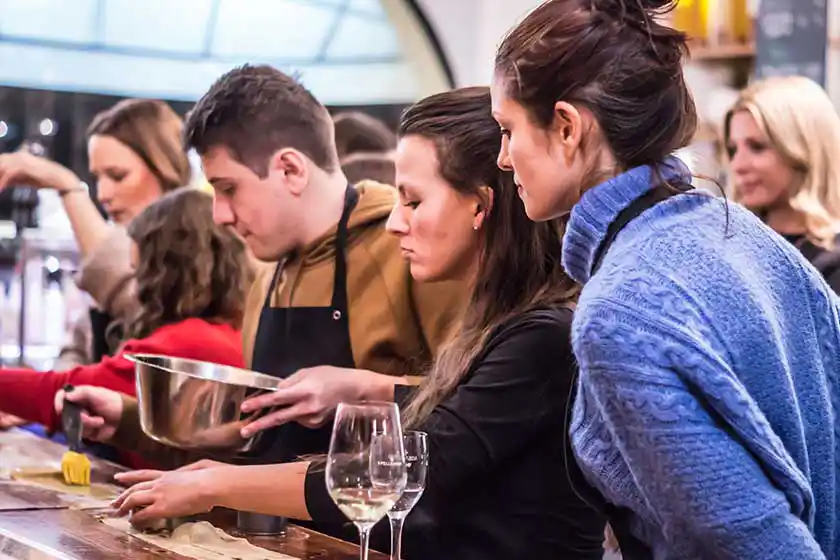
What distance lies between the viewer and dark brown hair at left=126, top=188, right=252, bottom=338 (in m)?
2.80

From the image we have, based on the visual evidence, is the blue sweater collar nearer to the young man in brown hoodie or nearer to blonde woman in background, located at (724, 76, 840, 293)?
the young man in brown hoodie

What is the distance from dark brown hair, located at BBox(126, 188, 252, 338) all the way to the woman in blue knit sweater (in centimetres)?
134

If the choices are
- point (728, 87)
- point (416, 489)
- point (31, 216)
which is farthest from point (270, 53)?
point (416, 489)

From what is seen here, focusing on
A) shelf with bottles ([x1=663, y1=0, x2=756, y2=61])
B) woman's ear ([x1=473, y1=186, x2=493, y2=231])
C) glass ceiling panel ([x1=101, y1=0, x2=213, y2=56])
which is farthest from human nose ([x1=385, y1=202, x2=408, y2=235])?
glass ceiling panel ([x1=101, y1=0, x2=213, y2=56])

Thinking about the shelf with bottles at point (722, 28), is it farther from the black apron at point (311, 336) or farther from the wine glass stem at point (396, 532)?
the wine glass stem at point (396, 532)

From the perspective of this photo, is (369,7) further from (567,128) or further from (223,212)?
(567,128)

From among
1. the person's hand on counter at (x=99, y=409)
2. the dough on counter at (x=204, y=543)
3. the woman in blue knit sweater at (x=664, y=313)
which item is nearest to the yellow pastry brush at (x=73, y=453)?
the person's hand on counter at (x=99, y=409)

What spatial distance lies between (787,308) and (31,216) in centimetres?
371

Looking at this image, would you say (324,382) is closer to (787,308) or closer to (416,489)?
(416,489)

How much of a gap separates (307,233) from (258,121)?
238 mm

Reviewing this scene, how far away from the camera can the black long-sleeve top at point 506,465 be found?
6.03 feet

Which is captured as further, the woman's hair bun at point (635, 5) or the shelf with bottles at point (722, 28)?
the shelf with bottles at point (722, 28)

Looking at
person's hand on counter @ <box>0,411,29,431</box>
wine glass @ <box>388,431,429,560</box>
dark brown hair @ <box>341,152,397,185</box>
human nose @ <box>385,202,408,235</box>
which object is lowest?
person's hand on counter @ <box>0,411,29,431</box>

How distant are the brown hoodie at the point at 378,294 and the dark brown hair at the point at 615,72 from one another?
34.4 inches
